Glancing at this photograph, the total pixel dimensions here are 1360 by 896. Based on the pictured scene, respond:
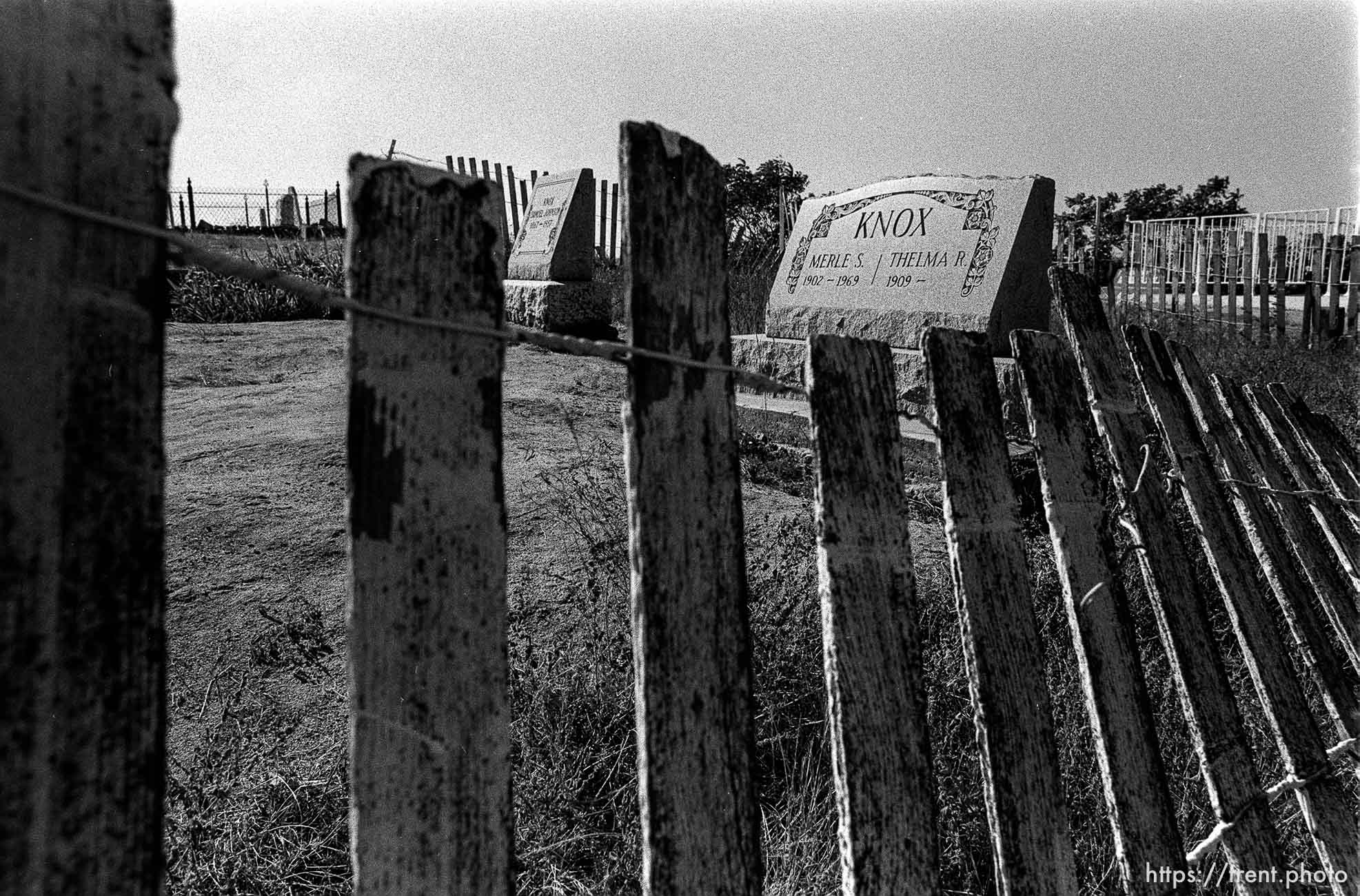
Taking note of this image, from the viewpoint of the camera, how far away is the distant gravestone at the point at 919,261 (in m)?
5.64

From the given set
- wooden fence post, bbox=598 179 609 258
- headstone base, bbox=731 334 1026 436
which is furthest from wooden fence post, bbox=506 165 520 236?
headstone base, bbox=731 334 1026 436

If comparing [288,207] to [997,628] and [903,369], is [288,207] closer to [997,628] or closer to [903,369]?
[903,369]

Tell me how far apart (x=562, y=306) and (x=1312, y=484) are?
26.7 feet

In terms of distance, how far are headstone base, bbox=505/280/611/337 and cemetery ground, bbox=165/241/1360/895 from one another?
5.64 m

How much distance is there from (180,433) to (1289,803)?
4.75m

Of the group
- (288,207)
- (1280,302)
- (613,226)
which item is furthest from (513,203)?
(288,207)

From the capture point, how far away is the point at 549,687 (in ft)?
7.78

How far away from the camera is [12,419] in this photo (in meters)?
0.61

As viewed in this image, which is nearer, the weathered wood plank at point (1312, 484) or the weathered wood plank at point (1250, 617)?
the weathered wood plank at point (1250, 617)

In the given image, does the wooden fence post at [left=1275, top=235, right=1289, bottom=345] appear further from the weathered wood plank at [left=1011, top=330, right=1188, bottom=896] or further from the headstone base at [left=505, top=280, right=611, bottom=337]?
the weathered wood plank at [left=1011, top=330, right=1188, bottom=896]

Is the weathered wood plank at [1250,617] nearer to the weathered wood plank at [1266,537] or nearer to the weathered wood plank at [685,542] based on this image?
the weathered wood plank at [1266,537]

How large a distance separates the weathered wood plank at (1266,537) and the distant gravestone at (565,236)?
8611 mm

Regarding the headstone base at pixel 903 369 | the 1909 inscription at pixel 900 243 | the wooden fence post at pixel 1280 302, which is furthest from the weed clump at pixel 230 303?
the wooden fence post at pixel 1280 302

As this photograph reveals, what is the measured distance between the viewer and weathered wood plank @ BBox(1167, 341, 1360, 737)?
2.06 metres
